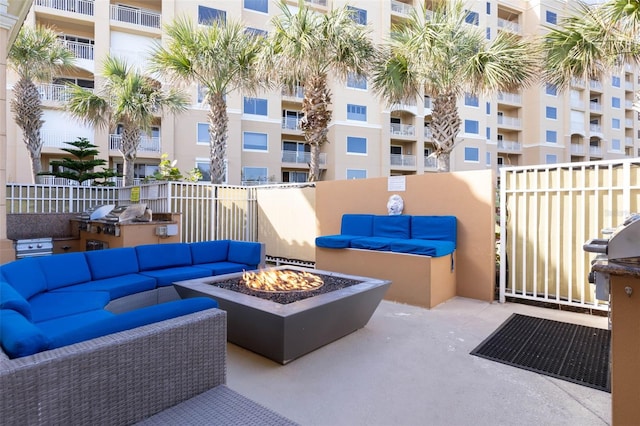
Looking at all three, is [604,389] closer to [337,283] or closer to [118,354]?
[337,283]

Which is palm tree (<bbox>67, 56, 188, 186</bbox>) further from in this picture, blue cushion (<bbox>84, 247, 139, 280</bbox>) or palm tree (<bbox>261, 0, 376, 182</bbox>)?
blue cushion (<bbox>84, 247, 139, 280</bbox>)

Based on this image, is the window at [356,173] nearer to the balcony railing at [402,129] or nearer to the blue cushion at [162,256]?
the balcony railing at [402,129]

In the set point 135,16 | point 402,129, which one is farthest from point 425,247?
point 402,129

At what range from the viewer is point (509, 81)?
22.8 ft

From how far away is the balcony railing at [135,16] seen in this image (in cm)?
1565

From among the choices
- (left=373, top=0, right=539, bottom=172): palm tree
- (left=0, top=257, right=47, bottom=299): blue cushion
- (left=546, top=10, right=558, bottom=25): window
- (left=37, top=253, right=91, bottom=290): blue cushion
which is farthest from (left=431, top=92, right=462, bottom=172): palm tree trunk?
(left=546, top=10, right=558, bottom=25): window

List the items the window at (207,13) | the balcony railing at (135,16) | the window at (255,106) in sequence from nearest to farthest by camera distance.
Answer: the balcony railing at (135,16), the window at (207,13), the window at (255,106)

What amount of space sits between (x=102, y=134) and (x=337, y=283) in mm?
15605

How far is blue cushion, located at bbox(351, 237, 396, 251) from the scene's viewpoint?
5.14 m

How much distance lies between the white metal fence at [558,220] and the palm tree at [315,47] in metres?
4.71

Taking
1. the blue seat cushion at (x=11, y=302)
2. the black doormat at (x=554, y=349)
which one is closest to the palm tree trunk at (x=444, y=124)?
the black doormat at (x=554, y=349)

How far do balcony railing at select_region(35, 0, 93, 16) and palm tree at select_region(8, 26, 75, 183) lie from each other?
547 centimetres

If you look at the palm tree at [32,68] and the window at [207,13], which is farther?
the window at [207,13]

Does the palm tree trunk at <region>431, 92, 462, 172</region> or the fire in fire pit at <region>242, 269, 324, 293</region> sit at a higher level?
the palm tree trunk at <region>431, 92, 462, 172</region>
